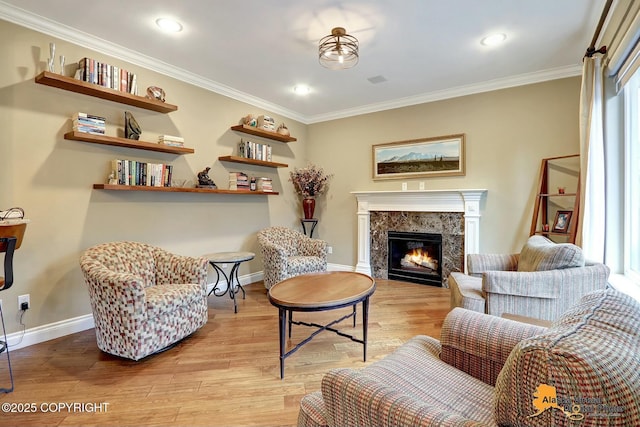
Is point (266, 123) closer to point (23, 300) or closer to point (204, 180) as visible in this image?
point (204, 180)

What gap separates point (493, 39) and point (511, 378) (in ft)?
10.5

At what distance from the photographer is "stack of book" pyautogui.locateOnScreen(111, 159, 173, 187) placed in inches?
114

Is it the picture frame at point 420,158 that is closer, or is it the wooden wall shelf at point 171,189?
the wooden wall shelf at point 171,189

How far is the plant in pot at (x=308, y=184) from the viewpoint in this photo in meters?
4.89

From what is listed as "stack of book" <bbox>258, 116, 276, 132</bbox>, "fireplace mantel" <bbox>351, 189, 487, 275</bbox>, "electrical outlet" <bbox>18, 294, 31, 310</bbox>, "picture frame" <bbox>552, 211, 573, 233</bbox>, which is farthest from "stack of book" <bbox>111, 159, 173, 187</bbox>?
"picture frame" <bbox>552, 211, 573, 233</bbox>

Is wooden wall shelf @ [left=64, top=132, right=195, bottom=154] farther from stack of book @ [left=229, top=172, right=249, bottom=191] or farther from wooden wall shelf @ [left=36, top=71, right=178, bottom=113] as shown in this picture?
stack of book @ [left=229, top=172, right=249, bottom=191]

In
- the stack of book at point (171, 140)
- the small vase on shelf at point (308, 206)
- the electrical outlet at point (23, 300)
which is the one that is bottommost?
the electrical outlet at point (23, 300)

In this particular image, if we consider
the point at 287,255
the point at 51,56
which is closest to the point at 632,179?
the point at 287,255

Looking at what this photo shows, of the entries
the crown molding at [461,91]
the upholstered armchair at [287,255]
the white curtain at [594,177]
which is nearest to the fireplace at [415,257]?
the upholstered armchair at [287,255]

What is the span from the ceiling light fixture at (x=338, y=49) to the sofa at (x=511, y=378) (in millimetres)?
2434

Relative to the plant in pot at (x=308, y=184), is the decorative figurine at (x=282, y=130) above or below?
above

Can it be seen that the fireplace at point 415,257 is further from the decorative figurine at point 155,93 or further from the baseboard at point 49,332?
the baseboard at point 49,332

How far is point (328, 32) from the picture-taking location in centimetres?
274

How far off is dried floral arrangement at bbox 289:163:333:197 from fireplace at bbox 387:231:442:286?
4.49 feet
